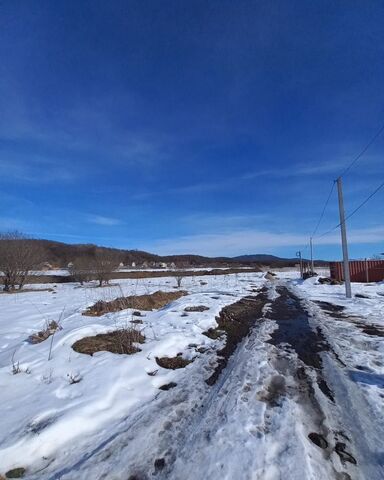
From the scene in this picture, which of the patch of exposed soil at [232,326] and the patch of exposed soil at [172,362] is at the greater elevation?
the patch of exposed soil at [232,326]

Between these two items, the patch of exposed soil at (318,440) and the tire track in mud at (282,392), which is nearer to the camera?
A: the tire track in mud at (282,392)

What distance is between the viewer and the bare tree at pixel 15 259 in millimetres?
24797

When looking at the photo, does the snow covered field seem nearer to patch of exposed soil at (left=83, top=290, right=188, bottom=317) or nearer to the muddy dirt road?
the muddy dirt road

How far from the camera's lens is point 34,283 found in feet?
107

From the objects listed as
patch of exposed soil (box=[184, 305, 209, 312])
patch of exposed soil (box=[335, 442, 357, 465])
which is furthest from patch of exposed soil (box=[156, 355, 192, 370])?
patch of exposed soil (box=[184, 305, 209, 312])

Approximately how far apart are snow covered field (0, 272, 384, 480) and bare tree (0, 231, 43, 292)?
22.0m

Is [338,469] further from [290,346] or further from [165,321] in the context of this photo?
[165,321]

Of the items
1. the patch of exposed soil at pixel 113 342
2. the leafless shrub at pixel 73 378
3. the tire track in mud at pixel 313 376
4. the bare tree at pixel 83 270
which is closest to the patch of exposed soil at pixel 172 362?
the patch of exposed soil at pixel 113 342

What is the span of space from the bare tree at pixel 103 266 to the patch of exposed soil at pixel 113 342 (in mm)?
24942

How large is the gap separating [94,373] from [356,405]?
11.6 feet

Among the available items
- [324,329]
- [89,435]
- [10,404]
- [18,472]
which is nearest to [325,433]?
[89,435]

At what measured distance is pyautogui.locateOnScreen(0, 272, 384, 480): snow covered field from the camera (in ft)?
8.14

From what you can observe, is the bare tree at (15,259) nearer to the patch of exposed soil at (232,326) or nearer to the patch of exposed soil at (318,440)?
the patch of exposed soil at (232,326)

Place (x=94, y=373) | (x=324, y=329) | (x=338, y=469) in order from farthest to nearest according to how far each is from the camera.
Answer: (x=324, y=329) < (x=94, y=373) < (x=338, y=469)
